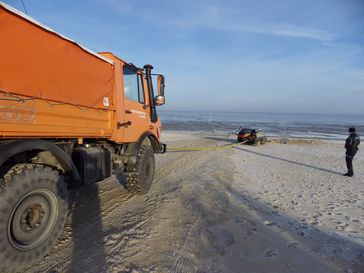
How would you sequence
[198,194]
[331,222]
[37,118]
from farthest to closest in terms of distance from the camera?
[198,194]
[331,222]
[37,118]

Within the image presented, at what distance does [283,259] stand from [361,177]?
6.91 metres

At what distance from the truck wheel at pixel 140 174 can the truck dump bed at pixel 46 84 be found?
1.34 metres

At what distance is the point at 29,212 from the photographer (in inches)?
131

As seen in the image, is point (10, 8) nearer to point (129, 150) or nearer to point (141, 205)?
point (129, 150)

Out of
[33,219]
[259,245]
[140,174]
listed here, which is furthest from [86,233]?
[259,245]

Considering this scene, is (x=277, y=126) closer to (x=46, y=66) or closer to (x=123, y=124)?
(x=123, y=124)

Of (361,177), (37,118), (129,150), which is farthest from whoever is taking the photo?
(361,177)

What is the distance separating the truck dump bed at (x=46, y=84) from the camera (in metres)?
2.97

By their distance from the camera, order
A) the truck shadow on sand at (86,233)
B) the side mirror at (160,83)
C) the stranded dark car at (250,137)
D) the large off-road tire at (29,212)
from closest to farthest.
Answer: the large off-road tire at (29,212) → the truck shadow on sand at (86,233) → the side mirror at (160,83) → the stranded dark car at (250,137)

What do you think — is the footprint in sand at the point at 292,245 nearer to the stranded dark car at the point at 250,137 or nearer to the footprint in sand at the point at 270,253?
the footprint in sand at the point at 270,253

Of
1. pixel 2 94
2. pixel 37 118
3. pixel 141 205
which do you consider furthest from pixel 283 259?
pixel 2 94

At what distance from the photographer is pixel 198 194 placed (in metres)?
6.36

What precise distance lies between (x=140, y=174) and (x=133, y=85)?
187 centimetres

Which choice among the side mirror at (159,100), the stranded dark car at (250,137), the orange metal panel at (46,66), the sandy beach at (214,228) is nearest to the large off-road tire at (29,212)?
the sandy beach at (214,228)
